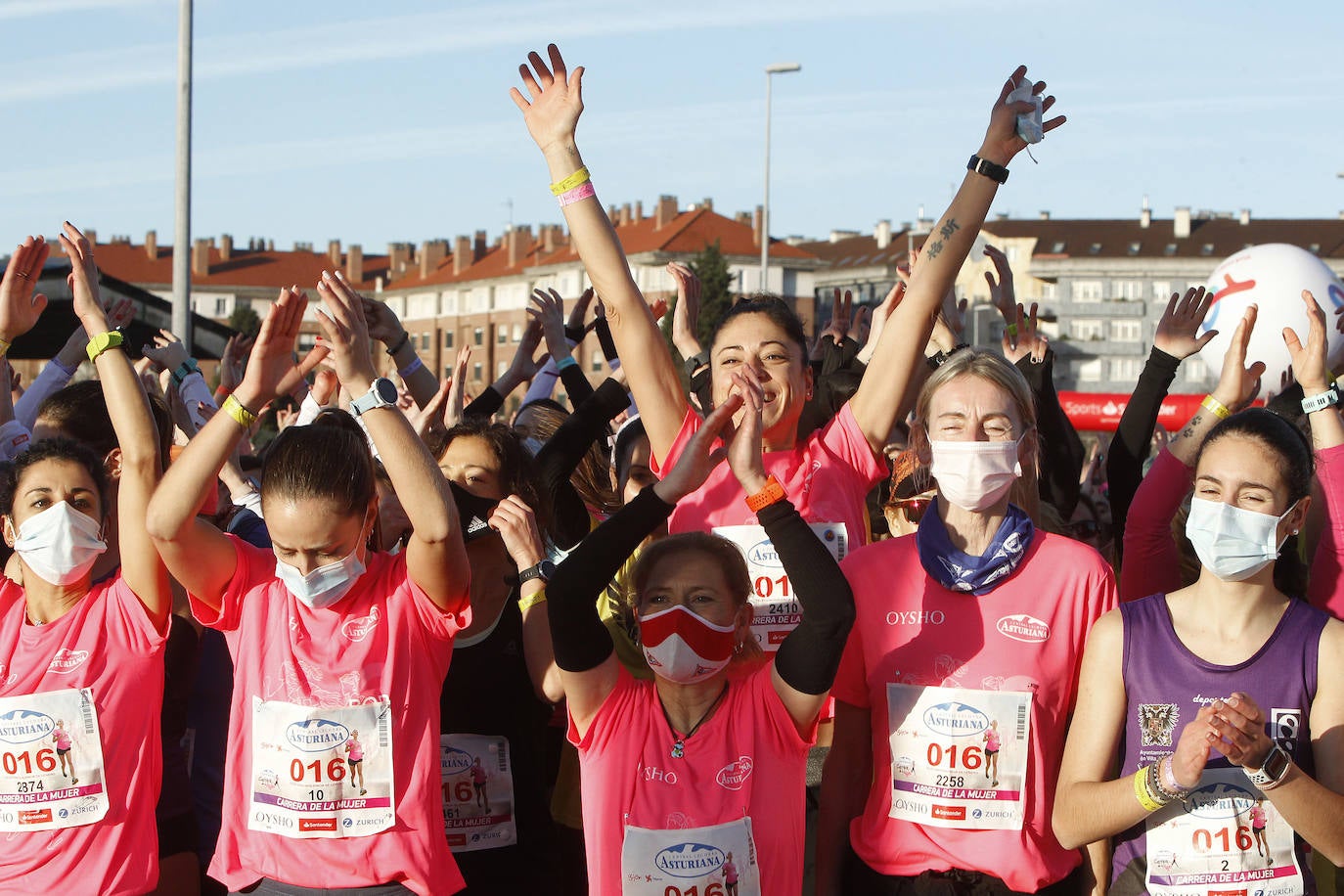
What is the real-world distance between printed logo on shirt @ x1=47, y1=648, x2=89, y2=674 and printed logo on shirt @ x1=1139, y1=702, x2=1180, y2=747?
2.96 meters

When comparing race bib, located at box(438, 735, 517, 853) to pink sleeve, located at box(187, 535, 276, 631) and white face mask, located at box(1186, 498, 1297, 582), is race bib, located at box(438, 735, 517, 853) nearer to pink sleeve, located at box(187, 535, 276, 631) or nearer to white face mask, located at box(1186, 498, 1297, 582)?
pink sleeve, located at box(187, 535, 276, 631)

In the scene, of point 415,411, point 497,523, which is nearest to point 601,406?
point 415,411

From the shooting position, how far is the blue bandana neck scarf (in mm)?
3803

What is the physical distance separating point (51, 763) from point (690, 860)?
193 centimetres

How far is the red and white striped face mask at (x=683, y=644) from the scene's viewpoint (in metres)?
3.83

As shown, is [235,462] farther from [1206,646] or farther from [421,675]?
[1206,646]

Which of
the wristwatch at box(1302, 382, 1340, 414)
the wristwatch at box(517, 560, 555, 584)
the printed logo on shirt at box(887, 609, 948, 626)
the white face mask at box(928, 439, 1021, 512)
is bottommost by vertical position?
the printed logo on shirt at box(887, 609, 948, 626)

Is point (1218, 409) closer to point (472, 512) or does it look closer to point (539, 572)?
point (539, 572)

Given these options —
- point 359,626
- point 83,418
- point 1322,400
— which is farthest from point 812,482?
point 83,418

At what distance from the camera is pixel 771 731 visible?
385 centimetres

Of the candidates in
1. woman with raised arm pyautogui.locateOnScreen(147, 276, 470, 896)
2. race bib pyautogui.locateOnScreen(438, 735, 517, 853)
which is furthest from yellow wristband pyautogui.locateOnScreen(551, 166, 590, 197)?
race bib pyautogui.locateOnScreen(438, 735, 517, 853)

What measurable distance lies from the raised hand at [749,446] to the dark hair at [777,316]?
2.80 feet

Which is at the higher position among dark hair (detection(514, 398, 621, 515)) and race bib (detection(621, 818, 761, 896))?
dark hair (detection(514, 398, 621, 515))

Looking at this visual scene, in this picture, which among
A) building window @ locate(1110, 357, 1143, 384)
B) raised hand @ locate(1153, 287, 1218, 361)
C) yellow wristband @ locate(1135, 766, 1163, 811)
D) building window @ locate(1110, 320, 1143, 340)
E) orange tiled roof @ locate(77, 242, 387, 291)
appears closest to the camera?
yellow wristband @ locate(1135, 766, 1163, 811)
